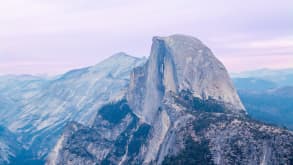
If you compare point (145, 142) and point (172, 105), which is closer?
point (172, 105)

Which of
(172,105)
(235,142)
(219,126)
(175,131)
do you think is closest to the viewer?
(235,142)

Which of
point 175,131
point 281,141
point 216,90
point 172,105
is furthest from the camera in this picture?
point 216,90

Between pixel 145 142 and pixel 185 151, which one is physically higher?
pixel 185 151

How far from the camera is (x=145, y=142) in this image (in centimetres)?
18588

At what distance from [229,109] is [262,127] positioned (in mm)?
60286

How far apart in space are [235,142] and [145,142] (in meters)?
65.1

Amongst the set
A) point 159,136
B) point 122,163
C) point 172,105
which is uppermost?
point 172,105

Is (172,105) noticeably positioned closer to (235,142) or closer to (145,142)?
(145,142)

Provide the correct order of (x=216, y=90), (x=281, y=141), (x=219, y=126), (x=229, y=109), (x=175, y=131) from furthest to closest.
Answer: (x=216, y=90) < (x=229, y=109) < (x=175, y=131) < (x=219, y=126) < (x=281, y=141)

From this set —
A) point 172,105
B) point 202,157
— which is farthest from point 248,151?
point 172,105

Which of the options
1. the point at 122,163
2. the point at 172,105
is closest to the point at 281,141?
the point at 172,105

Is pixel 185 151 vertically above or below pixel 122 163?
above

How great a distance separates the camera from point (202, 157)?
12950cm

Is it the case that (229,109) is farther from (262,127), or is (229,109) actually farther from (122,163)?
(262,127)
